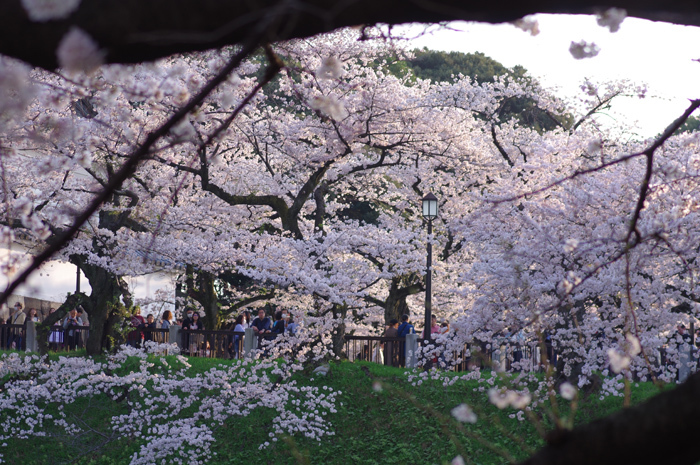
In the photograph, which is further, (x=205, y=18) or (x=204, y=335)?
(x=204, y=335)

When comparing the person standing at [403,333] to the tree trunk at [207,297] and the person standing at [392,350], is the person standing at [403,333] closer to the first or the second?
the person standing at [392,350]

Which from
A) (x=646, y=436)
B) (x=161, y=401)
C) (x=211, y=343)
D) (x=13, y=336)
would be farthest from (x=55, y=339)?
(x=646, y=436)

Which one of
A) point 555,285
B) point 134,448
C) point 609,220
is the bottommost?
point 134,448

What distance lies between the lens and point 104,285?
15164mm

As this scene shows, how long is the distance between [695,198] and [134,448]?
1021 cm

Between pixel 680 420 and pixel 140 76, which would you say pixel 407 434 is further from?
pixel 680 420

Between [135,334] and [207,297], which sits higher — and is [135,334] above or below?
below

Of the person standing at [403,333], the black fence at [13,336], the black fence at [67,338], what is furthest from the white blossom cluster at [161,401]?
the black fence at [13,336]

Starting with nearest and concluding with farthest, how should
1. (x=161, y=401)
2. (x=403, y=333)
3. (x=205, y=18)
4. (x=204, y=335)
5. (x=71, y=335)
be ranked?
(x=205, y=18)
(x=161, y=401)
(x=403, y=333)
(x=204, y=335)
(x=71, y=335)

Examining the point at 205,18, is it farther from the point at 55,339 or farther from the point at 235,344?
the point at 55,339

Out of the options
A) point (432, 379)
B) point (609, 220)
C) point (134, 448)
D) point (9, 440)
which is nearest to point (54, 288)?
point (9, 440)

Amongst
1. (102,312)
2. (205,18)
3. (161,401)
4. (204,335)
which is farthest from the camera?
(204,335)

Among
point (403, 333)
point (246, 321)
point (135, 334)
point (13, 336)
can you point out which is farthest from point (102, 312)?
point (403, 333)

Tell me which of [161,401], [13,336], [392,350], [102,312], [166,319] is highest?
[102,312]
